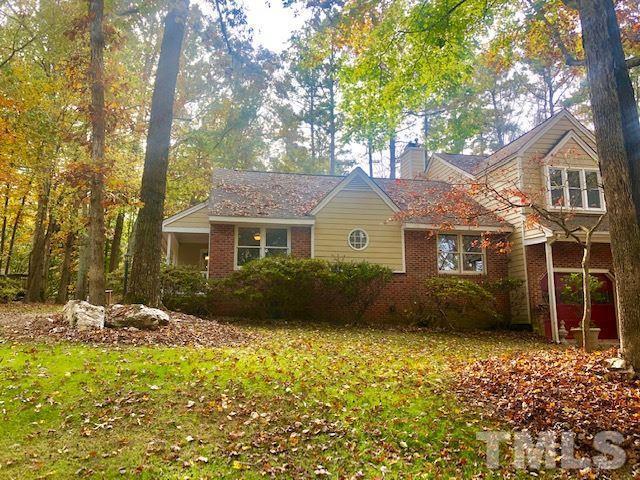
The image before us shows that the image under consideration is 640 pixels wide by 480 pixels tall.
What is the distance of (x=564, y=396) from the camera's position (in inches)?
190

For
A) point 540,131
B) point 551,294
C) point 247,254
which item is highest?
point 540,131

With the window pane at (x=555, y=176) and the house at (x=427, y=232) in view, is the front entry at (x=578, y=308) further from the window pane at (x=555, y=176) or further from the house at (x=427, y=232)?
the window pane at (x=555, y=176)

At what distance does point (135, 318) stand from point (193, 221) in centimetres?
684

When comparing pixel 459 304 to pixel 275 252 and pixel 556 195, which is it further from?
pixel 275 252

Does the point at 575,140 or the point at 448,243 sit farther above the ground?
the point at 575,140

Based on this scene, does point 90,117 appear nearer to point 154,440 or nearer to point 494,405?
point 154,440

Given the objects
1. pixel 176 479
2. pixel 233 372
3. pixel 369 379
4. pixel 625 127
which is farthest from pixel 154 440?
pixel 625 127

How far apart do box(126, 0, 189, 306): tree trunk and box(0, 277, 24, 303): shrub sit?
37.9 feet

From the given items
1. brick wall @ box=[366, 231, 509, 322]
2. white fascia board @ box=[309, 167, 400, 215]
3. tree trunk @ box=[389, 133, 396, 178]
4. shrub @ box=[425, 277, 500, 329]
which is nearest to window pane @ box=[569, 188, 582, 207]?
brick wall @ box=[366, 231, 509, 322]

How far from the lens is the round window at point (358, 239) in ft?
49.1

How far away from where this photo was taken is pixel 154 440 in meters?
3.97

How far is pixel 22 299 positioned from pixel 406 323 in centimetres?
1711

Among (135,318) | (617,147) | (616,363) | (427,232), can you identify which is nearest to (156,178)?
(135,318)

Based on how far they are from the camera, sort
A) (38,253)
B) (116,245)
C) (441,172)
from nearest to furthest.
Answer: (38,253) < (441,172) < (116,245)
